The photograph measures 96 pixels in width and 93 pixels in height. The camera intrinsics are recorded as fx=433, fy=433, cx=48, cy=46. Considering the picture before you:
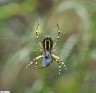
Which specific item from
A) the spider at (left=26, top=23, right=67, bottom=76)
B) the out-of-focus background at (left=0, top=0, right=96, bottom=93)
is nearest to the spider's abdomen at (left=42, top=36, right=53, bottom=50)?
the spider at (left=26, top=23, right=67, bottom=76)

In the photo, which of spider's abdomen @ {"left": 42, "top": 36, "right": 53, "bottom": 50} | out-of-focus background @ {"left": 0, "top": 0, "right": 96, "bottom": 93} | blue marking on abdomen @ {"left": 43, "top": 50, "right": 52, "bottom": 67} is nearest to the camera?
spider's abdomen @ {"left": 42, "top": 36, "right": 53, "bottom": 50}

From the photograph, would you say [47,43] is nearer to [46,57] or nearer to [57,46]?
[46,57]

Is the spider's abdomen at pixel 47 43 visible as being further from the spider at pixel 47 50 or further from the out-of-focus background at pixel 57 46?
the out-of-focus background at pixel 57 46

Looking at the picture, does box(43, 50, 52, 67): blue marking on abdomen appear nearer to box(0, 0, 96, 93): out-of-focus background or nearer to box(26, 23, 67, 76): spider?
box(26, 23, 67, 76): spider

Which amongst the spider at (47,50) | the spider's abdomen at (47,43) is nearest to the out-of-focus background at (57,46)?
the spider at (47,50)

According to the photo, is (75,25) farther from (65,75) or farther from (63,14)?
(65,75)

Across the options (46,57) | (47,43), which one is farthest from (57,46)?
(47,43)
